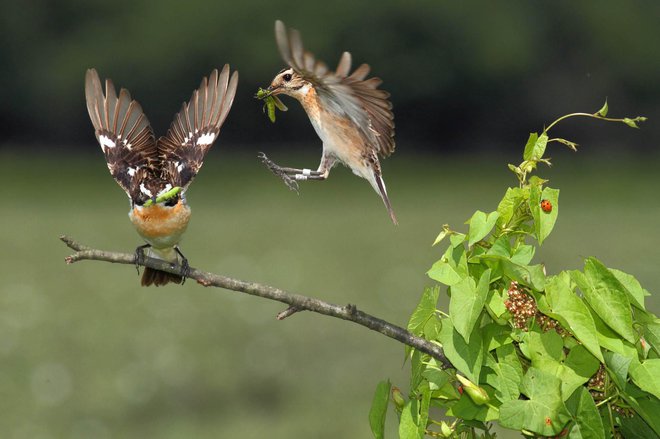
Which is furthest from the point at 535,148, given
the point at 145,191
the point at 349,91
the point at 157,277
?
the point at 157,277

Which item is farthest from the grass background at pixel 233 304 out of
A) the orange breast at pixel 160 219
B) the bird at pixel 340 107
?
the bird at pixel 340 107

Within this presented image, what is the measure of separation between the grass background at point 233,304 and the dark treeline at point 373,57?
5.47 m

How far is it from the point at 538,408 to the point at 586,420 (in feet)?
0.39

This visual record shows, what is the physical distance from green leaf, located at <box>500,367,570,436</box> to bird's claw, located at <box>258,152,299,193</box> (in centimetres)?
69

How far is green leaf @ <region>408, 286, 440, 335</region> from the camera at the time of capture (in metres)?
2.82

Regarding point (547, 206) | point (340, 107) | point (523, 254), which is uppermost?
point (340, 107)

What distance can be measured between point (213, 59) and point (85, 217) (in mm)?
10814

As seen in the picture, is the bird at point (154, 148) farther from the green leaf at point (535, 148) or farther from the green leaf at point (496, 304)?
the green leaf at point (496, 304)

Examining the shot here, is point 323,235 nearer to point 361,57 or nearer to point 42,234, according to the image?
point 42,234

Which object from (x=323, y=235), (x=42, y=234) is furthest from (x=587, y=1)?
(x=42, y=234)

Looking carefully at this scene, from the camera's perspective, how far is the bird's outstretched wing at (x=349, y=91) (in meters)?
2.91

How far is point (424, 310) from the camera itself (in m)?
2.83

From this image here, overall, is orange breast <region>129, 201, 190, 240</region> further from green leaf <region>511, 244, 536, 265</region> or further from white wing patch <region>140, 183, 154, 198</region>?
green leaf <region>511, 244, 536, 265</region>

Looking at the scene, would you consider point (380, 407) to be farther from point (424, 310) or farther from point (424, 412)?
point (424, 310)
